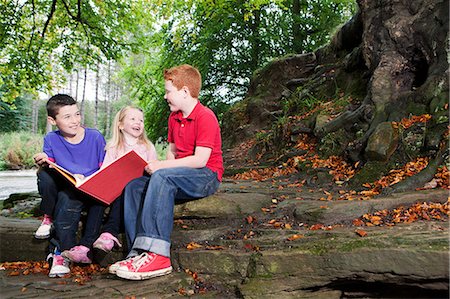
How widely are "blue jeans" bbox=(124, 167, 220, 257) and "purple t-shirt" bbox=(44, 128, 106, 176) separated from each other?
1.97ft

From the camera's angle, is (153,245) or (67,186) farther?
(67,186)

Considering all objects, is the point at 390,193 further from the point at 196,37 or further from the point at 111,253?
the point at 196,37

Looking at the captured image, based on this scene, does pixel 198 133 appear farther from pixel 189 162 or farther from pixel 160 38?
pixel 160 38

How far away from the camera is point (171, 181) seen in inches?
113

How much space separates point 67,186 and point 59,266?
692 mm

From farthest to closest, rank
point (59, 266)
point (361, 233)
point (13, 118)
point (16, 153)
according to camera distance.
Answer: point (13, 118) → point (16, 153) → point (59, 266) → point (361, 233)

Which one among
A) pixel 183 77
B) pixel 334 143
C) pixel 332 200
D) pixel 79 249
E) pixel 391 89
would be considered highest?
pixel 391 89

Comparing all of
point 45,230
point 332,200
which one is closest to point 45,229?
point 45,230

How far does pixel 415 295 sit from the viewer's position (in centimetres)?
224

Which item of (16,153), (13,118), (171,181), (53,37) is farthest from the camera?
(13,118)

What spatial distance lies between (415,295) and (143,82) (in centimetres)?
1102

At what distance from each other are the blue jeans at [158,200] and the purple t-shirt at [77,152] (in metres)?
0.60

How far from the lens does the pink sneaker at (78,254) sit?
3.02 m

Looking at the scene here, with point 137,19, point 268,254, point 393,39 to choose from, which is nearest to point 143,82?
point 137,19
